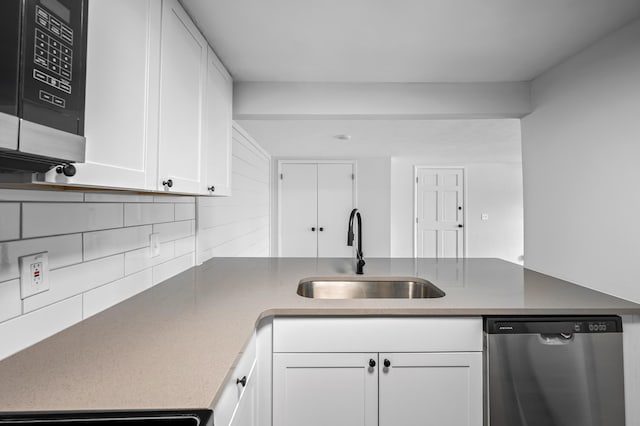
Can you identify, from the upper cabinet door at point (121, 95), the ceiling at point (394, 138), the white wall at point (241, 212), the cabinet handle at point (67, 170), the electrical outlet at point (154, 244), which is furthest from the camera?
the ceiling at point (394, 138)

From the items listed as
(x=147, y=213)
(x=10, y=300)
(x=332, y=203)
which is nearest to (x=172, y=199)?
(x=147, y=213)

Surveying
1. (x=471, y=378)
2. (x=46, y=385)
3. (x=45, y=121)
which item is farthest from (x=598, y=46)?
(x=46, y=385)

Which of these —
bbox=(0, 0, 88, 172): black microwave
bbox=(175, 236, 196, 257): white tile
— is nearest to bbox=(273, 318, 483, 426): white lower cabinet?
bbox=(175, 236, 196, 257): white tile

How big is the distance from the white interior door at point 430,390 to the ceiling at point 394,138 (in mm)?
2368

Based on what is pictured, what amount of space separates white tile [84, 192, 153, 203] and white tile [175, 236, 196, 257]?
398mm

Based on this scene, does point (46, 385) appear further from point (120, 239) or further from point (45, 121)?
point (120, 239)

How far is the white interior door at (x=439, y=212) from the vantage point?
629cm

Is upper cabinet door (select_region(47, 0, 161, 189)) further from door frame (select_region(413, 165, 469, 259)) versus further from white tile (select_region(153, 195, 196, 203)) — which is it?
door frame (select_region(413, 165, 469, 259))

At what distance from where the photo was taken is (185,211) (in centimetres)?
204

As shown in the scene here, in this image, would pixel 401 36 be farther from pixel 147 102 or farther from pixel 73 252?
pixel 73 252

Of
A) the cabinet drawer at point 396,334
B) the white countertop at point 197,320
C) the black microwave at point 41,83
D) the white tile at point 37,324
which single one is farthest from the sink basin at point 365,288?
the black microwave at point 41,83

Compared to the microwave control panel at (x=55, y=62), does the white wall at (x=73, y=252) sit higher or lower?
lower

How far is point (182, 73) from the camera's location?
1441 millimetres

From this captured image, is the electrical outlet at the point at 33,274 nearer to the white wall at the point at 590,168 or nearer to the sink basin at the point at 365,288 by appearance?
the sink basin at the point at 365,288
